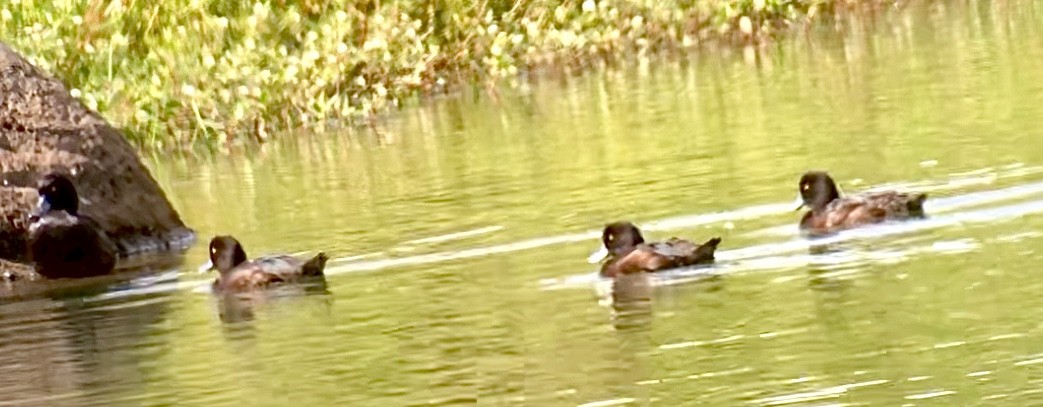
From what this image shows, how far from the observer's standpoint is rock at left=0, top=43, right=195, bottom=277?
20.2 meters

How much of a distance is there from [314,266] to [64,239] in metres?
3.52

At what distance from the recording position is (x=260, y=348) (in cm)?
1363

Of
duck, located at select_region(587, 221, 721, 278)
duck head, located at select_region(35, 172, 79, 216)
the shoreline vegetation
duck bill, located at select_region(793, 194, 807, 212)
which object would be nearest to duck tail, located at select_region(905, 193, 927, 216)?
duck bill, located at select_region(793, 194, 807, 212)

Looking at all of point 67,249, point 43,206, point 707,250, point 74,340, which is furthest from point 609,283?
point 43,206

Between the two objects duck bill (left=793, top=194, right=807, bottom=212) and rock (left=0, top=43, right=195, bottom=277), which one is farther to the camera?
rock (left=0, top=43, right=195, bottom=277)

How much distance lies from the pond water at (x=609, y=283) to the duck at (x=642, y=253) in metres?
0.13

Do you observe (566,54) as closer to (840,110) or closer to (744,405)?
(840,110)

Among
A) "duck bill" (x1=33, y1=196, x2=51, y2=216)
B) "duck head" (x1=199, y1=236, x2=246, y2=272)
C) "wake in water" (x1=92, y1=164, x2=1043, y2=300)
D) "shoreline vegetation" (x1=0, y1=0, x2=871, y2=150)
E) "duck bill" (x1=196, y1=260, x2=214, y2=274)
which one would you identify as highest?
"shoreline vegetation" (x1=0, y1=0, x2=871, y2=150)

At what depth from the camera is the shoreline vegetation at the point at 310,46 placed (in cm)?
2983

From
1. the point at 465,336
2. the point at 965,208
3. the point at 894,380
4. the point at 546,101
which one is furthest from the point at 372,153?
the point at 894,380

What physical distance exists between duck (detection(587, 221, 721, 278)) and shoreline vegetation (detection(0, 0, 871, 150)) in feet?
42.9

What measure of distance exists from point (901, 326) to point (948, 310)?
0.38 metres

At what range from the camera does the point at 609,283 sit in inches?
582

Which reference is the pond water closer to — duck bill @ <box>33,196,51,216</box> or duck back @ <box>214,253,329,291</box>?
duck back @ <box>214,253,329,291</box>
